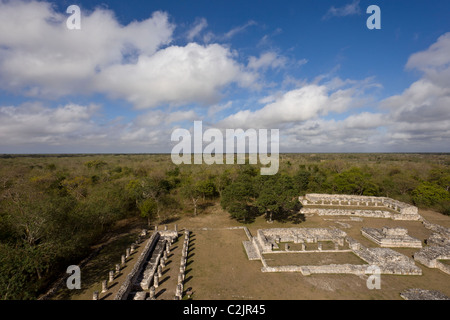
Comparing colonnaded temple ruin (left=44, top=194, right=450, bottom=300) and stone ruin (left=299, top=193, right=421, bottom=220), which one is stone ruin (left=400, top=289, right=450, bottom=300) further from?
stone ruin (left=299, top=193, right=421, bottom=220)

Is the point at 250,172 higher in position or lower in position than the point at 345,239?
higher

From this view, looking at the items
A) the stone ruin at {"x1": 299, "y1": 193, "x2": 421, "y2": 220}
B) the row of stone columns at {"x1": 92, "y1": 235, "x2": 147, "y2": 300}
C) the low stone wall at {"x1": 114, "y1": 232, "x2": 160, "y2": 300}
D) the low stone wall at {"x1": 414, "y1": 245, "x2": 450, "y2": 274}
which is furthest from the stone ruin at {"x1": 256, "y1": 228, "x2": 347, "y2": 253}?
the row of stone columns at {"x1": 92, "y1": 235, "x2": 147, "y2": 300}

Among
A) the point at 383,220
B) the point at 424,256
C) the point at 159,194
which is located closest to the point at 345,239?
the point at 424,256

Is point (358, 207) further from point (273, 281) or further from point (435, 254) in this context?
point (273, 281)

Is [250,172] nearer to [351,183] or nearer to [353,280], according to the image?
[351,183]

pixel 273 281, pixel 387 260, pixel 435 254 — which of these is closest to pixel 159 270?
pixel 273 281
